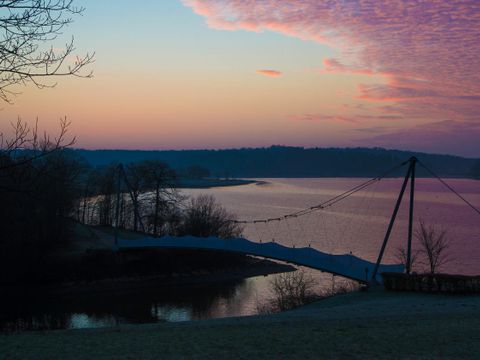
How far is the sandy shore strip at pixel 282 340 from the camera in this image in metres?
8.59

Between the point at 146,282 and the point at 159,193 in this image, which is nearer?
the point at 146,282

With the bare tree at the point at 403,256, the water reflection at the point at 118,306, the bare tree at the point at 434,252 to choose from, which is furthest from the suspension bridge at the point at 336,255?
the bare tree at the point at 403,256

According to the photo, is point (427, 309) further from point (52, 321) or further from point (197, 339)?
point (52, 321)

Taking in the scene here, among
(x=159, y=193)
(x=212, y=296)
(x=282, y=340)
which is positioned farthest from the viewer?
(x=159, y=193)

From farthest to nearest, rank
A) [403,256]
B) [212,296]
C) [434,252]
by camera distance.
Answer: [403,256], [434,252], [212,296]

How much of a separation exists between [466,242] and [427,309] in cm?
3266

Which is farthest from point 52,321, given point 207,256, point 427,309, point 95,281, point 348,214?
point 348,214

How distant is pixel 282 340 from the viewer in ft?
31.3

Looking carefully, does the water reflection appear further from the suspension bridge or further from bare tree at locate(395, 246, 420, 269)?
bare tree at locate(395, 246, 420, 269)

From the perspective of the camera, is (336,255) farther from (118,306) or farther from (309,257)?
(118,306)

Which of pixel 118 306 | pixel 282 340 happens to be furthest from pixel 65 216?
pixel 282 340

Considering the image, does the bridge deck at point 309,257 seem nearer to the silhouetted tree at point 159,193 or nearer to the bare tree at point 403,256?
the bare tree at point 403,256

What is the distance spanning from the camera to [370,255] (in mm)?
39781

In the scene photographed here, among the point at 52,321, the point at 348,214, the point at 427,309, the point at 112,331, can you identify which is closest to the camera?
the point at 112,331
